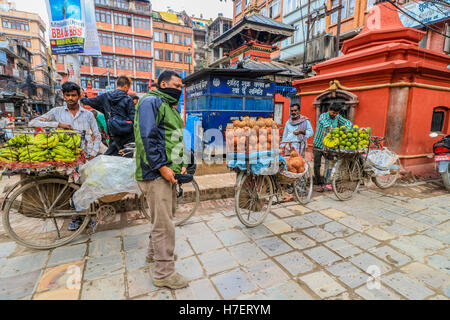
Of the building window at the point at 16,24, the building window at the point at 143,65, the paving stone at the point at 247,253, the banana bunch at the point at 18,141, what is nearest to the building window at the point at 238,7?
the building window at the point at 143,65

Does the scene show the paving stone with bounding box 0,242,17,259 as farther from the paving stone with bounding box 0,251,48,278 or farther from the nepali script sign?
the nepali script sign

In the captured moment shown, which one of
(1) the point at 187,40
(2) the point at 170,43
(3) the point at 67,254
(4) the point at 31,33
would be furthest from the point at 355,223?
(4) the point at 31,33

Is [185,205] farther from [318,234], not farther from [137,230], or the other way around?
[318,234]

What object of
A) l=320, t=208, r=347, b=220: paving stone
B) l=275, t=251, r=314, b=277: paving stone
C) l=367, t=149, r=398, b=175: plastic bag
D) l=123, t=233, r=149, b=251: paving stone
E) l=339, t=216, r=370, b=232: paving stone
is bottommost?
l=275, t=251, r=314, b=277: paving stone

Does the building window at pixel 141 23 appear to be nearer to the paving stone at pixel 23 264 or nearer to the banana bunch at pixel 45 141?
the banana bunch at pixel 45 141

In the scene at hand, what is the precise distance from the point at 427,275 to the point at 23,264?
4457 millimetres

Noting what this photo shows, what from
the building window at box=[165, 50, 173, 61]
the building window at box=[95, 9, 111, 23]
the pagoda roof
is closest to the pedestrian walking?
the pagoda roof

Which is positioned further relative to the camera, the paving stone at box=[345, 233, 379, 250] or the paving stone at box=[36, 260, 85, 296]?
the paving stone at box=[345, 233, 379, 250]

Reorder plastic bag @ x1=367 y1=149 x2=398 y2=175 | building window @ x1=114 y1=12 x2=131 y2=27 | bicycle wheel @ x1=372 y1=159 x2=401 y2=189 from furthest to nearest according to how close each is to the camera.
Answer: building window @ x1=114 y1=12 x2=131 y2=27, bicycle wheel @ x1=372 y1=159 x2=401 y2=189, plastic bag @ x1=367 y1=149 x2=398 y2=175

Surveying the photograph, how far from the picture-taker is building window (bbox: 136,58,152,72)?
36.7 meters

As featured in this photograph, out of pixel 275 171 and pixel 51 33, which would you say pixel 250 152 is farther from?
pixel 51 33

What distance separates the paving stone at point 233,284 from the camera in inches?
90.6

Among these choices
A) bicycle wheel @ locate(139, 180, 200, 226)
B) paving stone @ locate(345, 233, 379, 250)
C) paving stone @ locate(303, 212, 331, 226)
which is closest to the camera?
paving stone @ locate(345, 233, 379, 250)

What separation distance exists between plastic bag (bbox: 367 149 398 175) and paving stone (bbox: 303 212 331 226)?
2.00 meters
